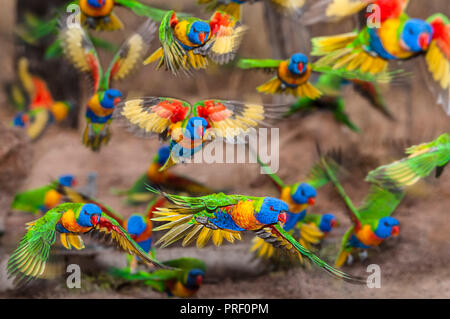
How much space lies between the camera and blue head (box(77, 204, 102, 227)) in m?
1.59

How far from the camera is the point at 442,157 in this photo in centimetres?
175

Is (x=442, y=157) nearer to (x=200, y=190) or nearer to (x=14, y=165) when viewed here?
(x=200, y=190)

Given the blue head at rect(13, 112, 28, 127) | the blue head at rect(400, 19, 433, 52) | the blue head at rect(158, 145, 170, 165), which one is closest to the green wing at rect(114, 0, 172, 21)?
the blue head at rect(158, 145, 170, 165)

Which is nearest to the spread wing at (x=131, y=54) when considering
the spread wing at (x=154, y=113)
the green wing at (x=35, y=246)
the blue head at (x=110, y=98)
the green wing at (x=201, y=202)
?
the blue head at (x=110, y=98)

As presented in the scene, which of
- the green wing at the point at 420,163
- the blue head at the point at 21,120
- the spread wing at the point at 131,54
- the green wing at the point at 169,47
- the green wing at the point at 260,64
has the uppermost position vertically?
the blue head at the point at 21,120

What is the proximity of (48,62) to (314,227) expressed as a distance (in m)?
2.91

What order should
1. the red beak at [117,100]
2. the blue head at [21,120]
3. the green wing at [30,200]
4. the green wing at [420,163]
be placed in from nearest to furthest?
the green wing at [420,163], the red beak at [117,100], the green wing at [30,200], the blue head at [21,120]

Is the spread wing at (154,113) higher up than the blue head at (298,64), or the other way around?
the blue head at (298,64)

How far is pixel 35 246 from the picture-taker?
5.47 feet

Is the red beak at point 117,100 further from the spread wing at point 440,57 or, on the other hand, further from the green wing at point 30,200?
the spread wing at point 440,57

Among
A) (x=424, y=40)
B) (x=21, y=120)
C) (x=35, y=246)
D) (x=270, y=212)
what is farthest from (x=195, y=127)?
(x=21, y=120)

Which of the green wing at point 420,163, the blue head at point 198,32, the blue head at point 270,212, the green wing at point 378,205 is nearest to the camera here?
the blue head at point 270,212

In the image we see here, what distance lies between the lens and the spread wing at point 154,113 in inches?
66.0

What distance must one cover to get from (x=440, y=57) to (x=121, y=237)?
1.31 m
